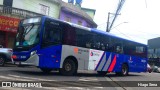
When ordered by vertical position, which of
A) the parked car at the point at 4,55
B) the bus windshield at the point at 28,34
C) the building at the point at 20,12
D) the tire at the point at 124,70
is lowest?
the tire at the point at 124,70

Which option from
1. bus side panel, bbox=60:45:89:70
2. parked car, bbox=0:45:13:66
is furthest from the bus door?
parked car, bbox=0:45:13:66

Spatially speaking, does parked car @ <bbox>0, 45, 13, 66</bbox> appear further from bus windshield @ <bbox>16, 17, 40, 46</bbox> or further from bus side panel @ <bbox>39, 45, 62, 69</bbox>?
bus side panel @ <bbox>39, 45, 62, 69</bbox>

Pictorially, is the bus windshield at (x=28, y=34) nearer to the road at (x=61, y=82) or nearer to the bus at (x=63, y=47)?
the bus at (x=63, y=47)

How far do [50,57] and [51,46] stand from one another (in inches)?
21.7

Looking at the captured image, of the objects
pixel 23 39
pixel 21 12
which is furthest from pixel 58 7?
pixel 23 39

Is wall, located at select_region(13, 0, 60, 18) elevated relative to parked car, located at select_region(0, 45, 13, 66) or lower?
elevated

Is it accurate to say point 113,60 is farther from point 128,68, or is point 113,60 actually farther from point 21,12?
point 21,12

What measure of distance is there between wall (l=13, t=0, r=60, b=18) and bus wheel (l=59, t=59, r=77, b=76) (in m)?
15.5

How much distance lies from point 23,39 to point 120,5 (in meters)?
12.9

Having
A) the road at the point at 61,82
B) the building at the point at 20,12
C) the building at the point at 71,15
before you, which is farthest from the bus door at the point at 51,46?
the building at the point at 71,15

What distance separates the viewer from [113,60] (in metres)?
20.2

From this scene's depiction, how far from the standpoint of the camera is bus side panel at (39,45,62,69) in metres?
14.9

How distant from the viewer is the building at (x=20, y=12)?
2752 centimetres

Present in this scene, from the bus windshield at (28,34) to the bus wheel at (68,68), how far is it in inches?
89.1
